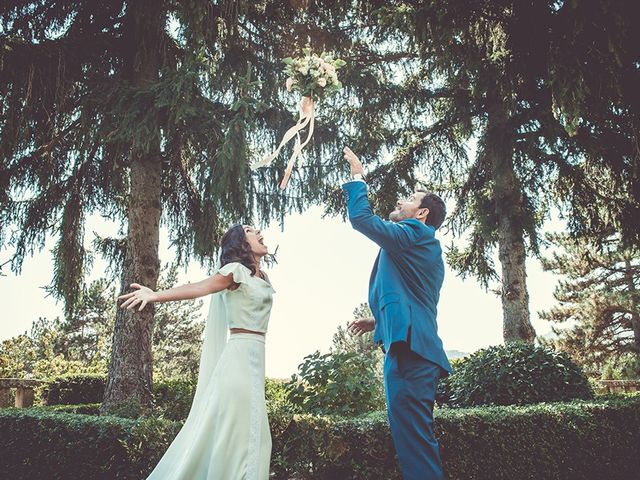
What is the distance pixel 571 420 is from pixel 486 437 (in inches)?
57.2

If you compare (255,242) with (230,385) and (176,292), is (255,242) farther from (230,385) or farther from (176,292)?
(230,385)

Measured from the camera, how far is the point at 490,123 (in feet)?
38.0

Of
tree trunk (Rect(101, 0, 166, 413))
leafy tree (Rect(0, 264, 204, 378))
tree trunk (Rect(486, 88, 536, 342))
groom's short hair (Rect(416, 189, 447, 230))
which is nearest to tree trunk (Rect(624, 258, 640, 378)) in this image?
tree trunk (Rect(486, 88, 536, 342))

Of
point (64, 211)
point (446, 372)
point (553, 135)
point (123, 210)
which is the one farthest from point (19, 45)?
point (553, 135)

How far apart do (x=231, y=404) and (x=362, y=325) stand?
3.38 ft

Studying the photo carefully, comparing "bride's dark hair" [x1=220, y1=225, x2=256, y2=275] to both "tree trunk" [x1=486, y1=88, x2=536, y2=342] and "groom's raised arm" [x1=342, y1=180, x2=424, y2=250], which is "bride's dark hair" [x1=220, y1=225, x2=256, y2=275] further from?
"tree trunk" [x1=486, y1=88, x2=536, y2=342]

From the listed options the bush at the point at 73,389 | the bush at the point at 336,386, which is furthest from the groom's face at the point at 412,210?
the bush at the point at 73,389

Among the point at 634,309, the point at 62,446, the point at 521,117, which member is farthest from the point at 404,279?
the point at 634,309

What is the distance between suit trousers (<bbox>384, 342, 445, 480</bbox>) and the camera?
102 inches

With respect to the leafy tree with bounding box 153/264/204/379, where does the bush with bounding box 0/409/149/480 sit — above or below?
below

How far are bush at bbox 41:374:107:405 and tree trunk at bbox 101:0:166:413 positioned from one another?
762 cm

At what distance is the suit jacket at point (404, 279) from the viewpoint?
2791 millimetres

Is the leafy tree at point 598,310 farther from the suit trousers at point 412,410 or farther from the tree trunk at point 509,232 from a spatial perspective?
the suit trousers at point 412,410

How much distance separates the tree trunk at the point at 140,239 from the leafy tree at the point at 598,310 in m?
19.3
